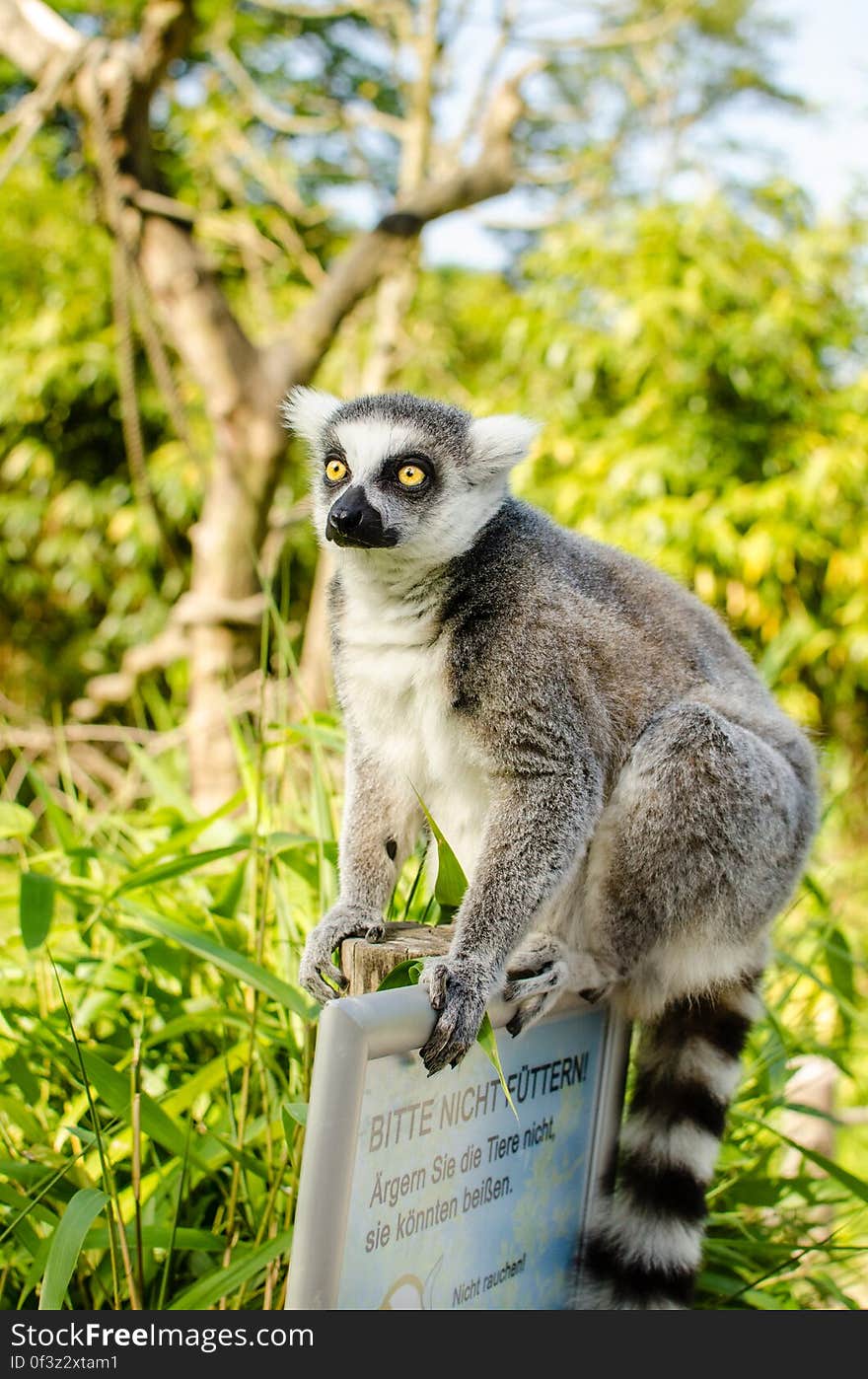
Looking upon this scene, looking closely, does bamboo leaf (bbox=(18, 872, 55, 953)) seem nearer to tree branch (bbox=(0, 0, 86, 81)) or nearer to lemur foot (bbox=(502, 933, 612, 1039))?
lemur foot (bbox=(502, 933, 612, 1039))

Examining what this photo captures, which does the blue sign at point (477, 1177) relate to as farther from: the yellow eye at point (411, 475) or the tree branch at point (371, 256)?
the tree branch at point (371, 256)

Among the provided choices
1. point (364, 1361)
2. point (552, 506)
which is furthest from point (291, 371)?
point (364, 1361)

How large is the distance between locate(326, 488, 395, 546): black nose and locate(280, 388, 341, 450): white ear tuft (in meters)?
0.41

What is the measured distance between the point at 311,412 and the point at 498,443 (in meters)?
0.42

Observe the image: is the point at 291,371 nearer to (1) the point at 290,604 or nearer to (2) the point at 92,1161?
(2) the point at 92,1161

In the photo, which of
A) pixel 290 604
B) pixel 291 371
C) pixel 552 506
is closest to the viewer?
pixel 291 371

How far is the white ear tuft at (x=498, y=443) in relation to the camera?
2363mm

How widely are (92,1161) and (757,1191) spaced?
1.38 m

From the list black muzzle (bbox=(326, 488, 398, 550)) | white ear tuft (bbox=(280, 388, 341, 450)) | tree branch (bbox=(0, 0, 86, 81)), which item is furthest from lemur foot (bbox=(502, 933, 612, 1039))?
tree branch (bbox=(0, 0, 86, 81))

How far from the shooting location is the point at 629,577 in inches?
103

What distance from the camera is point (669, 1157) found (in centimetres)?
206

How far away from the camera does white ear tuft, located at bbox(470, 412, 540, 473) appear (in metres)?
2.36

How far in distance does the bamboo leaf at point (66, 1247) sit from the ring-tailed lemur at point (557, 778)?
1.59 feet

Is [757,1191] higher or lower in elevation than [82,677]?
higher
